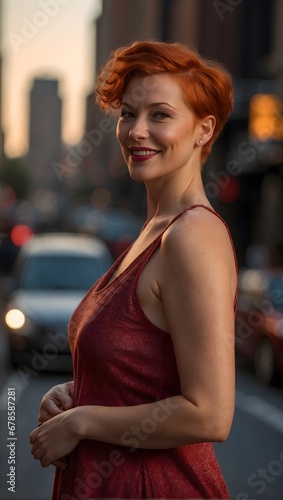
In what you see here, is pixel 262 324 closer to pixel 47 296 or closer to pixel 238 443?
pixel 47 296

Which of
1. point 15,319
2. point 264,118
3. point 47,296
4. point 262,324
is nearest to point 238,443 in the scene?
point 262,324

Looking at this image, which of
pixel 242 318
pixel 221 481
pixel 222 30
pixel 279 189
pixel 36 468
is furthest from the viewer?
pixel 222 30

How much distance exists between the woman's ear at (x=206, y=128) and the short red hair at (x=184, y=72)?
0.01 meters

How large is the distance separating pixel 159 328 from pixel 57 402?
426 mm

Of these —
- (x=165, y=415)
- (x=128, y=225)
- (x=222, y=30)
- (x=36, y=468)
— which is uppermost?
(x=165, y=415)

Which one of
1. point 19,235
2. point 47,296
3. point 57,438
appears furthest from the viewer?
point 19,235

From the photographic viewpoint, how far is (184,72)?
2102 mm

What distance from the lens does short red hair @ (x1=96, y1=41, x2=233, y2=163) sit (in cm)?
209

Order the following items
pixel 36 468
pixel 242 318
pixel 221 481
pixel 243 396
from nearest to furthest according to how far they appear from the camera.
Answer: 1. pixel 221 481
2. pixel 36 468
3. pixel 243 396
4. pixel 242 318

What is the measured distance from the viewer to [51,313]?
1277cm

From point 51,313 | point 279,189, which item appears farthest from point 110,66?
point 279,189

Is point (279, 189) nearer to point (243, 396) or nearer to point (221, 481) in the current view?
point (243, 396)

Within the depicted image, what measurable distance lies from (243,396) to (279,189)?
23975mm

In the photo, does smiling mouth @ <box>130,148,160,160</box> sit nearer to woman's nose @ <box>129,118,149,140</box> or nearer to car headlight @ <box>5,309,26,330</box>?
woman's nose @ <box>129,118,149,140</box>
